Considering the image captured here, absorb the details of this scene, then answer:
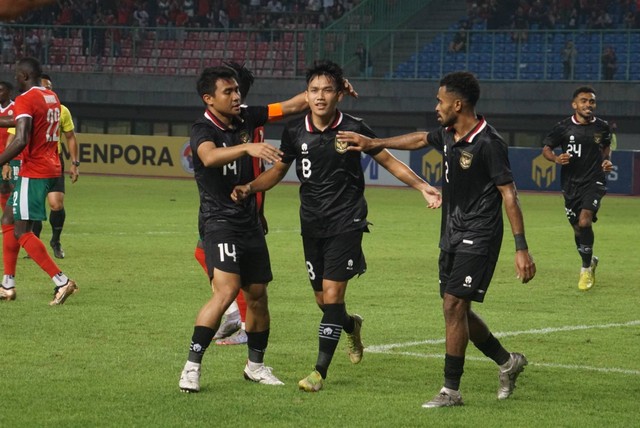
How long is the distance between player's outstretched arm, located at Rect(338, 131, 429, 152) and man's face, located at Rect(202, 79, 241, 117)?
72 centimetres

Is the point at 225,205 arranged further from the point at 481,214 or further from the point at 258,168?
the point at 481,214

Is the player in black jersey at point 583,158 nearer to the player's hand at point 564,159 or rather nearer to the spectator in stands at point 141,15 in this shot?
the player's hand at point 564,159

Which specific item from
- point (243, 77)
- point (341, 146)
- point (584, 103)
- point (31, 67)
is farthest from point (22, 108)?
point (584, 103)

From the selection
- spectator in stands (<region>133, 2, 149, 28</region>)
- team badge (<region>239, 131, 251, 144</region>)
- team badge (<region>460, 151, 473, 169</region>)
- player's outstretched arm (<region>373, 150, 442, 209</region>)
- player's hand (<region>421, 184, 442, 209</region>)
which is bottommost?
player's hand (<region>421, 184, 442, 209</region>)

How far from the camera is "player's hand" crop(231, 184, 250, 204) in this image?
814 centimetres

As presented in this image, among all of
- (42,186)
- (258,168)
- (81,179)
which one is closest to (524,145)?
(81,179)

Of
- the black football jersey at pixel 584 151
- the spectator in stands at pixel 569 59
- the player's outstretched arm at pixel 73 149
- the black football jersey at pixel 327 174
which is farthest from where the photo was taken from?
the spectator in stands at pixel 569 59

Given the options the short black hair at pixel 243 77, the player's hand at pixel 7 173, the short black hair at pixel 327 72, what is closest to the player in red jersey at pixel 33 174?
the short black hair at pixel 243 77

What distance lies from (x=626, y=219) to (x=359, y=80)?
16.0 m

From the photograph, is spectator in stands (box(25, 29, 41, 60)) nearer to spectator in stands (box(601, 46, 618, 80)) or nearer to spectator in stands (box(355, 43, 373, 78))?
spectator in stands (box(355, 43, 373, 78))

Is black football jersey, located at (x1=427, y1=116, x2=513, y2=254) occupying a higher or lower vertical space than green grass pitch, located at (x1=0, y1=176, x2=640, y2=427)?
higher

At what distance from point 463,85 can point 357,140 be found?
32.1 inches

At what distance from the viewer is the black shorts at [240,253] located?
26.8ft

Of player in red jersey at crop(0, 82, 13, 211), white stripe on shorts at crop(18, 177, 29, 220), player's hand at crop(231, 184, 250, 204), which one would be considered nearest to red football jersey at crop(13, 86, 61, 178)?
white stripe on shorts at crop(18, 177, 29, 220)
